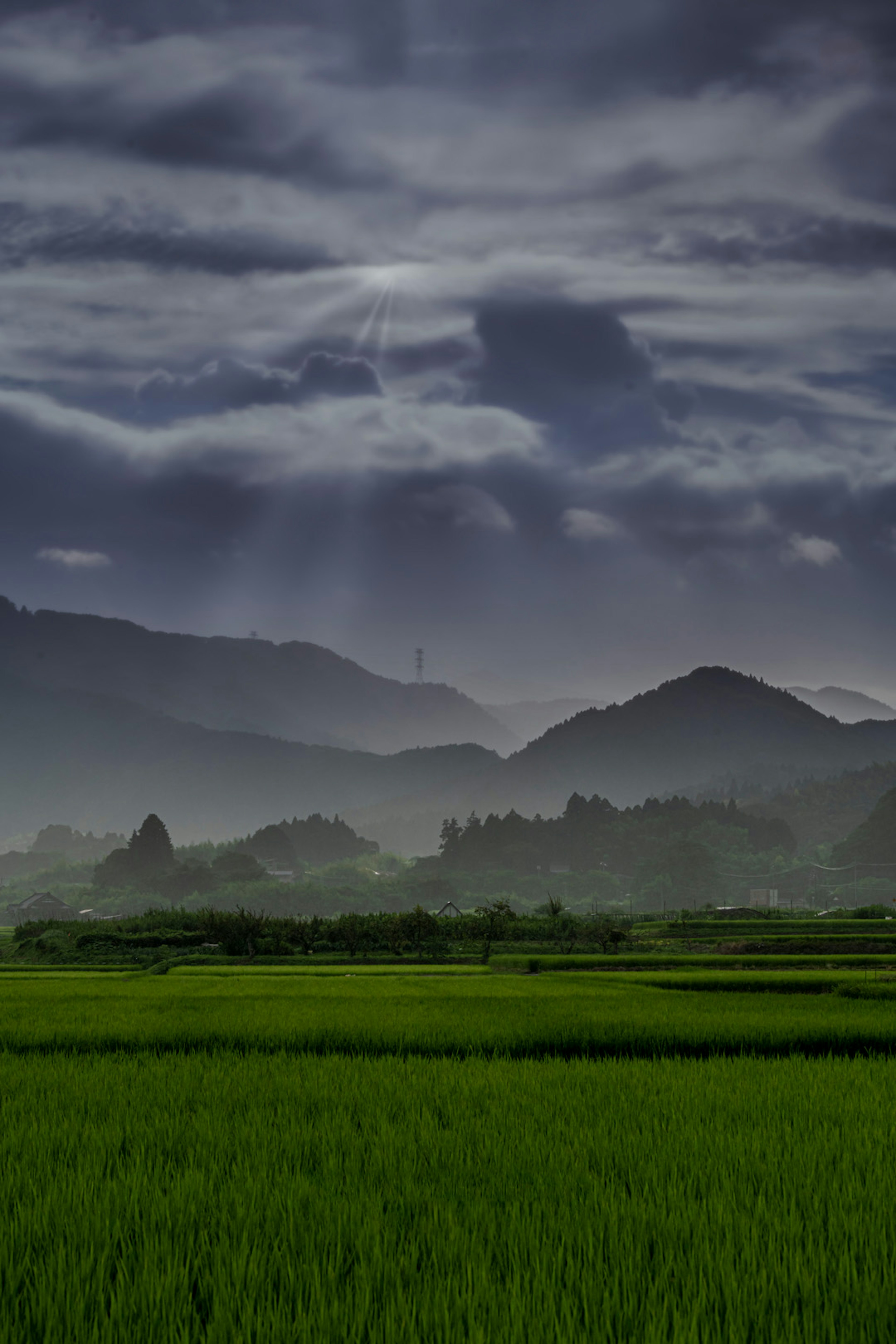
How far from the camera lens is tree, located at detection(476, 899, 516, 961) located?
176 feet

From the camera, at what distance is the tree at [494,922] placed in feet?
176

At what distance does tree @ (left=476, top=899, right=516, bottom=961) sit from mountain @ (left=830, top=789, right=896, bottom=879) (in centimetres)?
13838

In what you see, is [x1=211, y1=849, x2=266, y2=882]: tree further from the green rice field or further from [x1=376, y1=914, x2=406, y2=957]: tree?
the green rice field

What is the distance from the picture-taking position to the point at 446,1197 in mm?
5516

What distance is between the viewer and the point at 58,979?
3256cm

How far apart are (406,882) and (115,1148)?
19338cm

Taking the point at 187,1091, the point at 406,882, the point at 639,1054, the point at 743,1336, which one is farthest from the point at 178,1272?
the point at 406,882

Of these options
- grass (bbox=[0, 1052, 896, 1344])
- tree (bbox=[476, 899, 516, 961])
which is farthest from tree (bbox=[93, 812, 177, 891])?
grass (bbox=[0, 1052, 896, 1344])

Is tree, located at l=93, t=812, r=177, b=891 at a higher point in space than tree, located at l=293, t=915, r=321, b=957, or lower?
lower

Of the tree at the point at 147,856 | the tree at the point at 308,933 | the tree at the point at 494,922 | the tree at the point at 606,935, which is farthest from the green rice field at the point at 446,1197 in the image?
the tree at the point at 147,856

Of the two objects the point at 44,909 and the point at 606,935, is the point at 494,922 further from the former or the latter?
the point at 44,909

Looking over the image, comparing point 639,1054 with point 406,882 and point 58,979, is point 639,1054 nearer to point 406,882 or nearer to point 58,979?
point 58,979

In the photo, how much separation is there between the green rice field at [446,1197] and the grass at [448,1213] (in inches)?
0.8

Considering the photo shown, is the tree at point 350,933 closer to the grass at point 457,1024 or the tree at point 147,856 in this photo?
the grass at point 457,1024
